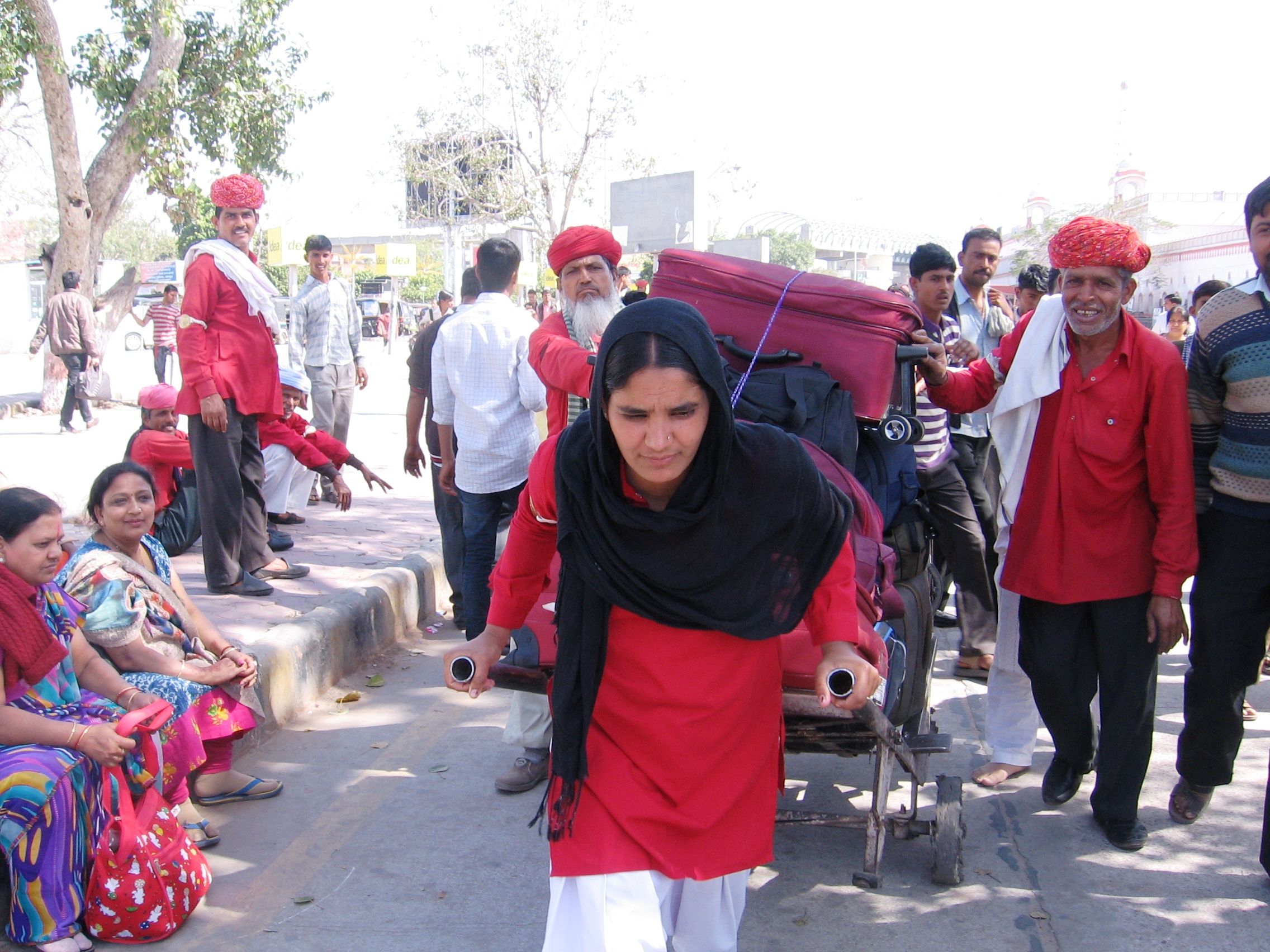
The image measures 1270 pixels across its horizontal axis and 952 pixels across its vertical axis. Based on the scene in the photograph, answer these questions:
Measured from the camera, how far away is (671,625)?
2111 mm

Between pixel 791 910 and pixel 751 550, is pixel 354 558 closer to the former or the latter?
pixel 791 910

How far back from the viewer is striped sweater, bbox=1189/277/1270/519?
3287 millimetres

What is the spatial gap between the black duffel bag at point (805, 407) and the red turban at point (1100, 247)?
0.91 meters

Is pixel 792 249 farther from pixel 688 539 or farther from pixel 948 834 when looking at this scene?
pixel 688 539

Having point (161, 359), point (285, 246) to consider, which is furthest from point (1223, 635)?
point (285, 246)

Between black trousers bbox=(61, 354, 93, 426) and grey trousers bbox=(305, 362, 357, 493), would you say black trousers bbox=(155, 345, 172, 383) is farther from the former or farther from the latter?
grey trousers bbox=(305, 362, 357, 493)

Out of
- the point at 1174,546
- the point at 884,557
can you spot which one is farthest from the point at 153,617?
the point at 1174,546

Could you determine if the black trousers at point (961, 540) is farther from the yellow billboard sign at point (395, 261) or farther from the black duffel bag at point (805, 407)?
the yellow billboard sign at point (395, 261)

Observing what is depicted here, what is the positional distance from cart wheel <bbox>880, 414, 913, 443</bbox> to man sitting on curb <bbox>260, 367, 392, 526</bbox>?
3373 millimetres

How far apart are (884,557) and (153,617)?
8.06 ft

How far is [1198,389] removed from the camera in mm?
3494

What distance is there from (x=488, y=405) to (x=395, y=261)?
37.3 meters

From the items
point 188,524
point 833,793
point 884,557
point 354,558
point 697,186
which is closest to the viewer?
point 884,557

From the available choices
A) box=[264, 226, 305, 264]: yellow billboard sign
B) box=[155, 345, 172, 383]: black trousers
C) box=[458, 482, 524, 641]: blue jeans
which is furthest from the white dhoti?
box=[264, 226, 305, 264]: yellow billboard sign
